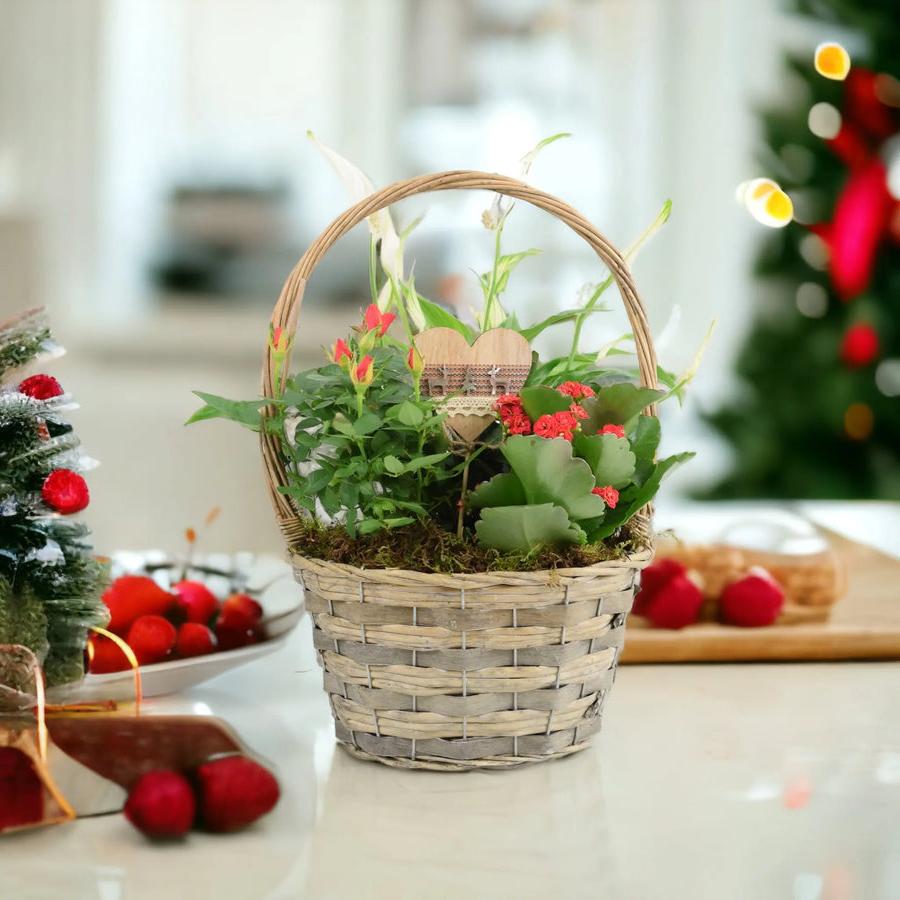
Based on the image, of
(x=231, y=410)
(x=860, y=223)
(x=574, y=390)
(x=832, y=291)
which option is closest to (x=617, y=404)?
(x=574, y=390)

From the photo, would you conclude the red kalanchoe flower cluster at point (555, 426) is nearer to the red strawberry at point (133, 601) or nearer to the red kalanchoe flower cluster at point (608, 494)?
the red kalanchoe flower cluster at point (608, 494)

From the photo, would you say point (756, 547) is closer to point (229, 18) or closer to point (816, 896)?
point (816, 896)

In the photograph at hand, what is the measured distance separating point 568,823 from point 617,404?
0.25 m

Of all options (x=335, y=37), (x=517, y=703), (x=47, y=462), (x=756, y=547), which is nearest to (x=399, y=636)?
(x=517, y=703)

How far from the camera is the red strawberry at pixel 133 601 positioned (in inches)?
33.9

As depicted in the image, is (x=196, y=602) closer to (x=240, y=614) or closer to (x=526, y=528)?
(x=240, y=614)

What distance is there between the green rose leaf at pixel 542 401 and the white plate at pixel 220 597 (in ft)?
0.98

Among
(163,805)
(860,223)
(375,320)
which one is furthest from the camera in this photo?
(860,223)

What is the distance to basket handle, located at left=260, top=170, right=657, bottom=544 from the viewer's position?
72 cm

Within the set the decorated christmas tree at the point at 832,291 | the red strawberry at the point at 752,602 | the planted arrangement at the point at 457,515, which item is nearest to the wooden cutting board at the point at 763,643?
the red strawberry at the point at 752,602

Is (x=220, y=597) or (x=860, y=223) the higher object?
(x=860, y=223)

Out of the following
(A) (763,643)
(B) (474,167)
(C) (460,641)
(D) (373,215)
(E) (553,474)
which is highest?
(B) (474,167)

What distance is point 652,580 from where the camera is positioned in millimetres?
1037

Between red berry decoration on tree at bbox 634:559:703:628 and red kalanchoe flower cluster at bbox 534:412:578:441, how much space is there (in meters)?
0.34
